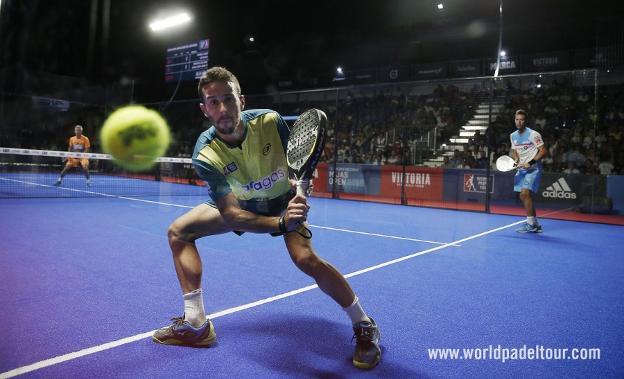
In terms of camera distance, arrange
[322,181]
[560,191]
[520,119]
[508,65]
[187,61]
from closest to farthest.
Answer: [520,119], [560,191], [322,181], [508,65], [187,61]

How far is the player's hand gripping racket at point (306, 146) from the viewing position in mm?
2209

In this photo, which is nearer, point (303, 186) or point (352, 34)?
point (303, 186)

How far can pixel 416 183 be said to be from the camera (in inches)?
490

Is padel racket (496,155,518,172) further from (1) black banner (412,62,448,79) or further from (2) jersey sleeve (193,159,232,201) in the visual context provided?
(1) black banner (412,62,448,79)

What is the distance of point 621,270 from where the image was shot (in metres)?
4.79

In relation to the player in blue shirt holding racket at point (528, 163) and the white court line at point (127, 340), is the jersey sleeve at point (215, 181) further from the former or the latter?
the player in blue shirt holding racket at point (528, 163)

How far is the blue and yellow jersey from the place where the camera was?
8.46ft

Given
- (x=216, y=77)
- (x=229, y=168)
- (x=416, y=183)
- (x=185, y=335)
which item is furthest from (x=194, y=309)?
(x=416, y=183)

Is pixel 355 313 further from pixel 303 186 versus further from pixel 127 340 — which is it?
pixel 127 340

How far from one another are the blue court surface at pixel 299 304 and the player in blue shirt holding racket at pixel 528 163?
1.02 metres

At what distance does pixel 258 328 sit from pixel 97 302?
1232 millimetres

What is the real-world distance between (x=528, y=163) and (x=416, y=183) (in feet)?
16.4

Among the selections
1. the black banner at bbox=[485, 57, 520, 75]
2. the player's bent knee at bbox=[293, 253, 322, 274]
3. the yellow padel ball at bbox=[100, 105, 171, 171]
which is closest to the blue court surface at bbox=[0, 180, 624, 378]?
the player's bent knee at bbox=[293, 253, 322, 274]

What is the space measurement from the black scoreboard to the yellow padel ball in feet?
8.39
